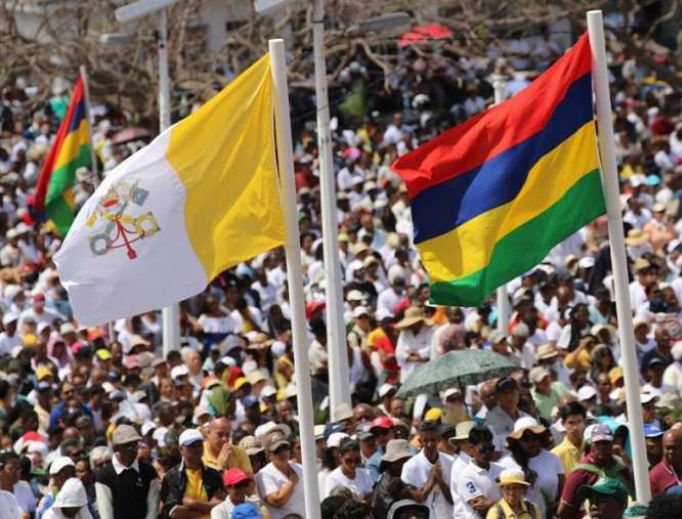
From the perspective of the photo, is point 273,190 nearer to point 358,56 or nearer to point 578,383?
point 578,383

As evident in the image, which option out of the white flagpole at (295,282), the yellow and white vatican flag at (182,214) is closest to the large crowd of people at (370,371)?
the white flagpole at (295,282)

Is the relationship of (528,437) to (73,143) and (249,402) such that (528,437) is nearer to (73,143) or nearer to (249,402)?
(249,402)

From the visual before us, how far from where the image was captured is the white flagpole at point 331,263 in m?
19.2

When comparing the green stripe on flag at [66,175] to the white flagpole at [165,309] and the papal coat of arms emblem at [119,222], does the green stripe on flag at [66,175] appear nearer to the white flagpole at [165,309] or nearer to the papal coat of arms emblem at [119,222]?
the white flagpole at [165,309]

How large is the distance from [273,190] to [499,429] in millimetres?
4277

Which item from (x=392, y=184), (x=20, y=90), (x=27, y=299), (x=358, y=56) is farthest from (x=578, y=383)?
(x=20, y=90)

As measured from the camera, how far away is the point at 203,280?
12.4 meters

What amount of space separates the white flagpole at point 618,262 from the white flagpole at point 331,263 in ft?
21.4

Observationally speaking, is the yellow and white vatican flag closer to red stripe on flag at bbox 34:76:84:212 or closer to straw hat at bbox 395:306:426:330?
straw hat at bbox 395:306:426:330

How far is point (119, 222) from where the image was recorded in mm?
12328

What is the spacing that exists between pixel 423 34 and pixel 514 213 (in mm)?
17332

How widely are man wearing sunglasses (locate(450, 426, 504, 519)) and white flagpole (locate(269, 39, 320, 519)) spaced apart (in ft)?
6.33

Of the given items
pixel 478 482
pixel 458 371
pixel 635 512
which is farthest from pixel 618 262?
pixel 458 371

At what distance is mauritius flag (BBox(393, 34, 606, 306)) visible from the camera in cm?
1262
